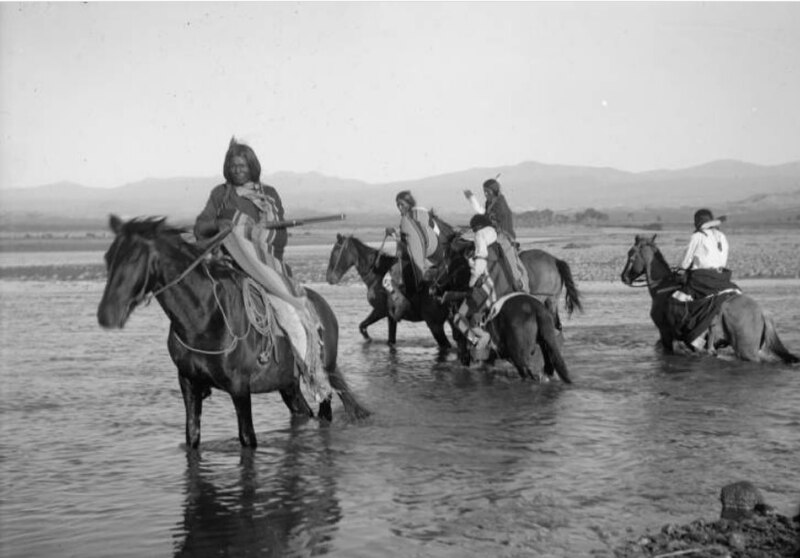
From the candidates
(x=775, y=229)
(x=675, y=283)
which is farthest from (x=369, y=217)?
(x=675, y=283)

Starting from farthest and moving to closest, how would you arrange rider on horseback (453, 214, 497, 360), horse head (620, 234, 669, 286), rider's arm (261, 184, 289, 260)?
horse head (620, 234, 669, 286) < rider on horseback (453, 214, 497, 360) < rider's arm (261, 184, 289, 260)

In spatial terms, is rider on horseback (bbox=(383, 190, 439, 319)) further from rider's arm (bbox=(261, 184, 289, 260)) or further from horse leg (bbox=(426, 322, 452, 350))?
rider's arm (bbox=(261, 184, 289, 260))

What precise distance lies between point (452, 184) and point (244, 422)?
479 feet

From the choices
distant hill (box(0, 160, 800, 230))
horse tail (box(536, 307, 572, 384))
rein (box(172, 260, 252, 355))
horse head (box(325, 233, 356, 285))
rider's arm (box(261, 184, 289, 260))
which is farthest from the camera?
distant hill (box(0, 160, 800, 230))

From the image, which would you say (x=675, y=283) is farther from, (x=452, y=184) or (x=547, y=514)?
(x=452, y=184)

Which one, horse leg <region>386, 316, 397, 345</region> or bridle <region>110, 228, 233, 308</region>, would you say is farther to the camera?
horse leg <region>386, 316, 397, 345</region>

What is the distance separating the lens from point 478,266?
42.5ft

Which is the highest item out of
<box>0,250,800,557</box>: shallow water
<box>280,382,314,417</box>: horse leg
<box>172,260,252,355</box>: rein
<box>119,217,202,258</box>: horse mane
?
<box>119,217,202,258</box>: horse mane

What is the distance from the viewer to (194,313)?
8.23 meters

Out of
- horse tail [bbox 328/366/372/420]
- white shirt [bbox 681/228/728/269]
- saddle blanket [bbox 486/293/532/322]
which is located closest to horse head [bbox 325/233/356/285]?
saddle blanket [bbox 486/293/532/322]

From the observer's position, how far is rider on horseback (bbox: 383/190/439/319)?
49.4 ft

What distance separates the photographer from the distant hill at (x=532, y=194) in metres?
113

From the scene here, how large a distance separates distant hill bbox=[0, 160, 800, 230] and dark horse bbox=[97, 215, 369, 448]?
79.9 m

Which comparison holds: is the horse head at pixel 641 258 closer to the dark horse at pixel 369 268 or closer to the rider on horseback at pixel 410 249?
the rider on horseback at pixel 410 249
